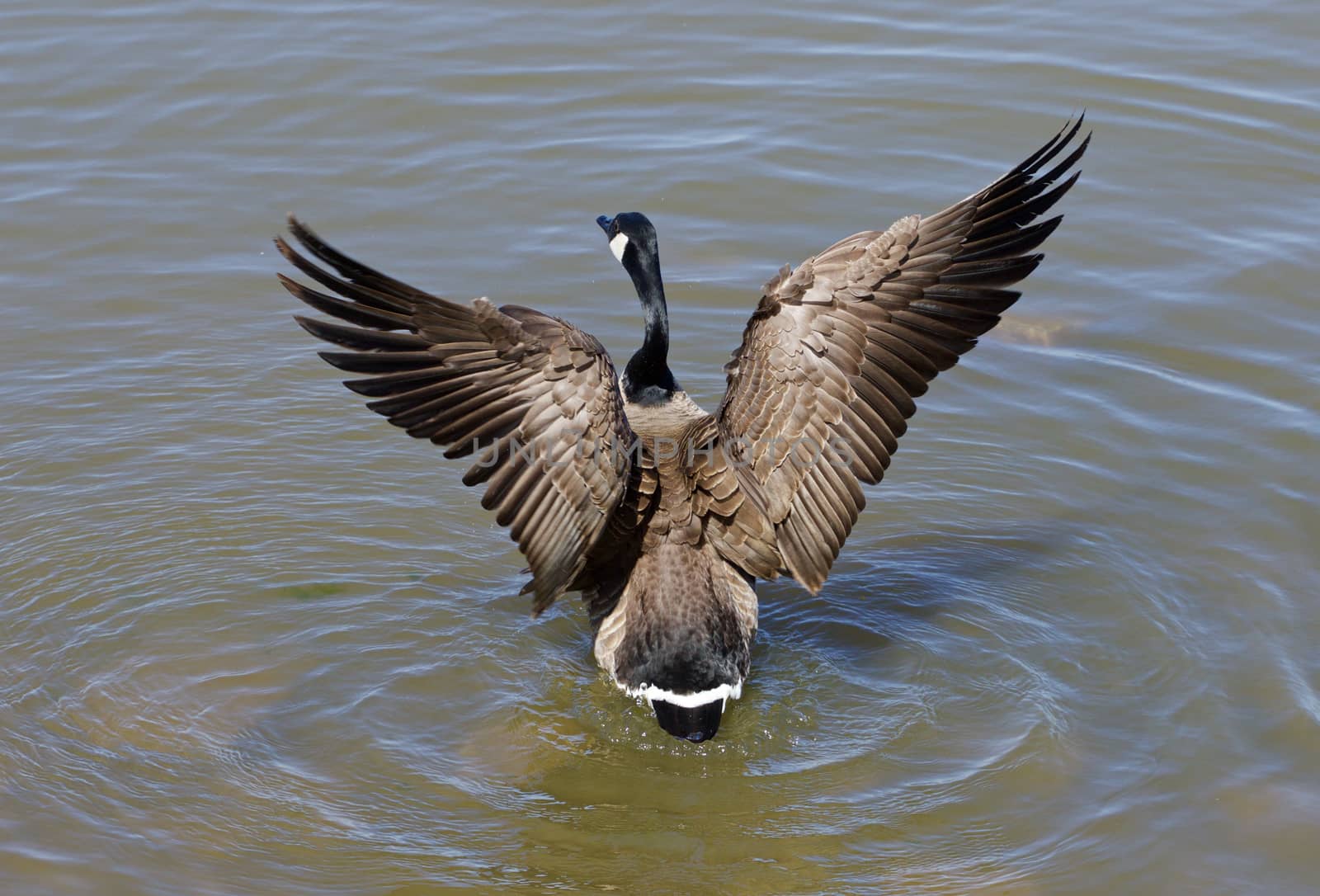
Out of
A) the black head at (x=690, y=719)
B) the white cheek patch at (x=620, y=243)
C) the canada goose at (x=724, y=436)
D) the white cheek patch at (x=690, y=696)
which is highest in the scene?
the white cheek patch at (x=620, y=243)

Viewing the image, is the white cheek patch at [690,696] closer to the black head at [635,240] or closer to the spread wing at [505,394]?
the spread wing at [505,394]

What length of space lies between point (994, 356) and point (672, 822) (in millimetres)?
4208

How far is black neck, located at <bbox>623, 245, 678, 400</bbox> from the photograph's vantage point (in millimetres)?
6004

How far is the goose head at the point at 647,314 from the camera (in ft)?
19.7

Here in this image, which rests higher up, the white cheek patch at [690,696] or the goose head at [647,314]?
the goose head at [647,314]

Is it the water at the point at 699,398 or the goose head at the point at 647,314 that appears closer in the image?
the water at the point at 699,398

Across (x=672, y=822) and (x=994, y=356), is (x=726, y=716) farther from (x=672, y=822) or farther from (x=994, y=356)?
(x=994, y=356)

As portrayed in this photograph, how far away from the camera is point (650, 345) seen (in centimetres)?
599

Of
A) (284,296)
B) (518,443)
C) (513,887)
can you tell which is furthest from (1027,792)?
(284,296)

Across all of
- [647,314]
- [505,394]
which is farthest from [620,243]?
[505,394]

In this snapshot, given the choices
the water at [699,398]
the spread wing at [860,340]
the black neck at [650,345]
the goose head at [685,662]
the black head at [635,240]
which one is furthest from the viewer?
the black head at [635,240]

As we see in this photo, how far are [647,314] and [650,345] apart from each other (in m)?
0.18

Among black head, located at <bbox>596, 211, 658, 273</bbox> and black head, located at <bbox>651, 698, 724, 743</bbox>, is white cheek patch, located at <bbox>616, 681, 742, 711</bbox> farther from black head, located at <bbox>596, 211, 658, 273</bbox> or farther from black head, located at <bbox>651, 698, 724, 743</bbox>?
black head, located at <bbox>596, 211, 658, 273</bbox>

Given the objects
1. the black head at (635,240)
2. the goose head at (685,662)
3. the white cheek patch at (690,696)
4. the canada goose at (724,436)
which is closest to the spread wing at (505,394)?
the canada goose at (724,436)
